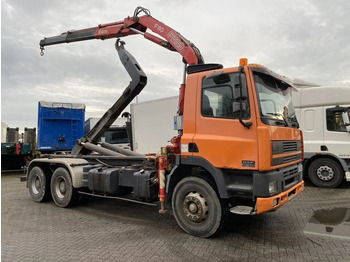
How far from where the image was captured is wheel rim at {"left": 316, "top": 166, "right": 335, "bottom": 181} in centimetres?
876

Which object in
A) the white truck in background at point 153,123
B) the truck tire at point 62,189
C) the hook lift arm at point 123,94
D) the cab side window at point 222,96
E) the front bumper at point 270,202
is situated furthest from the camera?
the white truck in background at point 153,123

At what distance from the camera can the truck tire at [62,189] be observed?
6.80 m

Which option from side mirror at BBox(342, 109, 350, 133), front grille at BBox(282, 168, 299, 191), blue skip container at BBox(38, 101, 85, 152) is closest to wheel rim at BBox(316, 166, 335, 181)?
side mirror at BBox(342, 109, 350, 133)

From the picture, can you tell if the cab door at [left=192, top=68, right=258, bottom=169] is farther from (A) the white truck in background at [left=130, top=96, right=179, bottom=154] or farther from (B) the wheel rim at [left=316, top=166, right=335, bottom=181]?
(A) the white truck in background at [left=130, top=96, right=179, bottom=154]

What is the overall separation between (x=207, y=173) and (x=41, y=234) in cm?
320

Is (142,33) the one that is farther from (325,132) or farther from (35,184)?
(325,132)

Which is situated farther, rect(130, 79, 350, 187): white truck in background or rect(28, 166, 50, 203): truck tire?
rect(130, 79, 350, 187): white truck in background

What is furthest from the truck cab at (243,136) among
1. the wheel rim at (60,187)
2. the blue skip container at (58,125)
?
the blue skip container at (58,125)

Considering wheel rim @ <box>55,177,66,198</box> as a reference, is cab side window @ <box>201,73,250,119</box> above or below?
above

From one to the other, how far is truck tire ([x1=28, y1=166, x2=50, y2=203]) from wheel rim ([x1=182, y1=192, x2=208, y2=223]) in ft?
14.7

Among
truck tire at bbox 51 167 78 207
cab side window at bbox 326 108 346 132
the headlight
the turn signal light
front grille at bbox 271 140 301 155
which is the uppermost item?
the turn signal light

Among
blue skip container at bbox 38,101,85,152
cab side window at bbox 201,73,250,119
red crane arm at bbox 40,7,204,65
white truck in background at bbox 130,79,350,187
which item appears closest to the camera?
cab side window at bbox 201,73,250,119

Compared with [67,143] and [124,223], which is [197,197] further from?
[67,143]

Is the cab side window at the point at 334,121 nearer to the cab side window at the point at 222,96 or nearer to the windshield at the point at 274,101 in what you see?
the windshield at the point at 274,101
